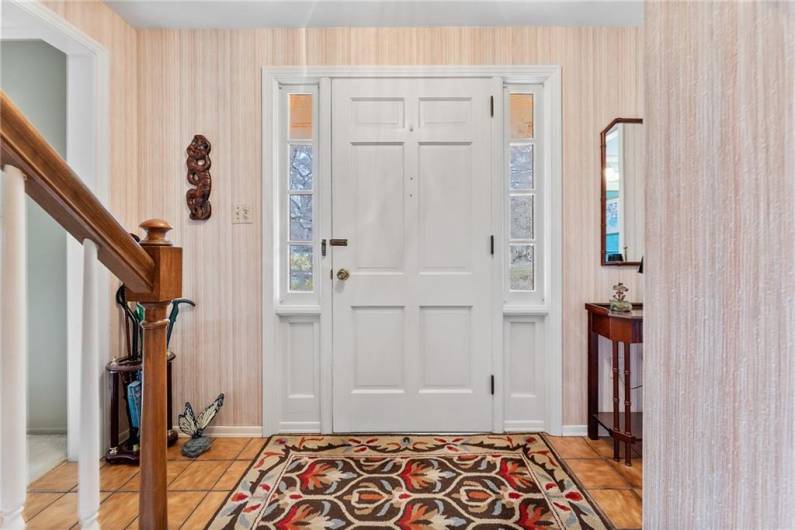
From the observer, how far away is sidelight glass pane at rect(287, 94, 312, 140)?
2.42 meters

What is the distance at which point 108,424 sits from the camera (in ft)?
7.03

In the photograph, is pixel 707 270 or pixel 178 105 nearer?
pixel 707 270

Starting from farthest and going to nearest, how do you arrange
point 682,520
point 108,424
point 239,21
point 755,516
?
point 239,21, point 108,424, point 682,520, point 755,516

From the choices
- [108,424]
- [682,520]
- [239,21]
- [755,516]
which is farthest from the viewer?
[239,21]

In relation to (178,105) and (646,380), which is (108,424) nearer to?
(178,105)

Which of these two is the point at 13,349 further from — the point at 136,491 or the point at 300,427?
the point at 300,427

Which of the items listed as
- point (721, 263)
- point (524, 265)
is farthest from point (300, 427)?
point (721, 263)

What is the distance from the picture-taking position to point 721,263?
0.50 m

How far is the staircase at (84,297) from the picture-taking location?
0.56 meters

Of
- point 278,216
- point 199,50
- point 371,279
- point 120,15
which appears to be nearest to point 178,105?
point 199,50

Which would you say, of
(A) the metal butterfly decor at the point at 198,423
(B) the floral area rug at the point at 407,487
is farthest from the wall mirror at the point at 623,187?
(A) the metal butterfly decor at the point at 198,423

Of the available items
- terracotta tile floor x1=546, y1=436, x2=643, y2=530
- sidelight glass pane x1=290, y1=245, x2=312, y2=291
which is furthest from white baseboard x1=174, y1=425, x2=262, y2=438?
terracotta tile floor x1=546, y1=436, x2=643, y2=530

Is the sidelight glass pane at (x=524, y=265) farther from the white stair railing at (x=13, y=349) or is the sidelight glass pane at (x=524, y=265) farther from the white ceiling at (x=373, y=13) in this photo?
the white stair railing at (x=13, y=349)

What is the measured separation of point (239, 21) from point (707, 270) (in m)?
2.59
